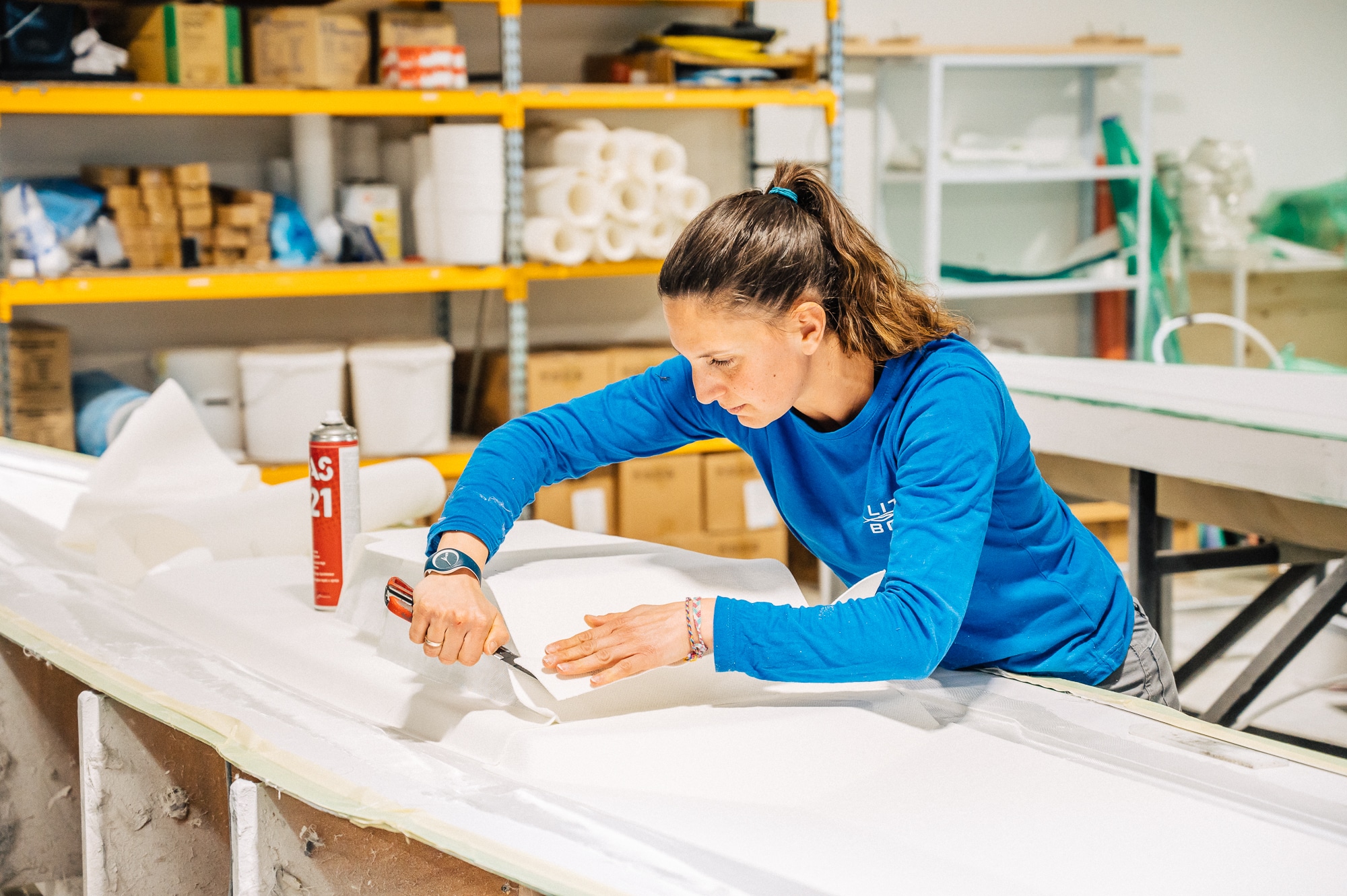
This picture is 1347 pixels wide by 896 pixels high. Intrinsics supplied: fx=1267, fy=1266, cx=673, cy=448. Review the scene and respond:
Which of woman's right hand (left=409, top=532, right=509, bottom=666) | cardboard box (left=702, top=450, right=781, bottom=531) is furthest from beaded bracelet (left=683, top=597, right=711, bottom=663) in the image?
cardboard box (left=702, top=450, right=781, bottom=531)

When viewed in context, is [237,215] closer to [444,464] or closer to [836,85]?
[444,464]

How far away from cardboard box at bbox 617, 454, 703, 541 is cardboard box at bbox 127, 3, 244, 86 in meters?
1.60

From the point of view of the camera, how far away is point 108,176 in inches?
133

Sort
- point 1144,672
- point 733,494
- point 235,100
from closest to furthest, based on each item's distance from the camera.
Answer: point 1144,672 < point 235,100 < point 733,494

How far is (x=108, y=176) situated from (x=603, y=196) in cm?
133

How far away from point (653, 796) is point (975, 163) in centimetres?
395

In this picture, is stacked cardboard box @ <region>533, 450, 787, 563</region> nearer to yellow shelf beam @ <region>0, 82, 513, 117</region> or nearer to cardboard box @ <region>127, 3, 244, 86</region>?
yellow shelf beam @ <region>0, 82, 513, 117</region>

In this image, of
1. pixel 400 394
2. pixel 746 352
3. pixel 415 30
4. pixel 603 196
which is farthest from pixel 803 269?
pixel 415 30

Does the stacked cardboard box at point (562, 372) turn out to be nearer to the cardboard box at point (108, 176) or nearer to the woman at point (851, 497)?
the cardboard box at point (108, 176)

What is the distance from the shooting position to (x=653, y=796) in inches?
40.7

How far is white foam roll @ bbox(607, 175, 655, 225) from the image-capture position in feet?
12.0

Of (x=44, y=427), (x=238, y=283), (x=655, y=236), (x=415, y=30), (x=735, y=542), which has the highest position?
(x=415, y=30)

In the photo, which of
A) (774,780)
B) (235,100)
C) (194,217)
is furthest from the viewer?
(194,217)

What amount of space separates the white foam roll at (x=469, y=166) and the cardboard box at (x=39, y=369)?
3.59 ft
